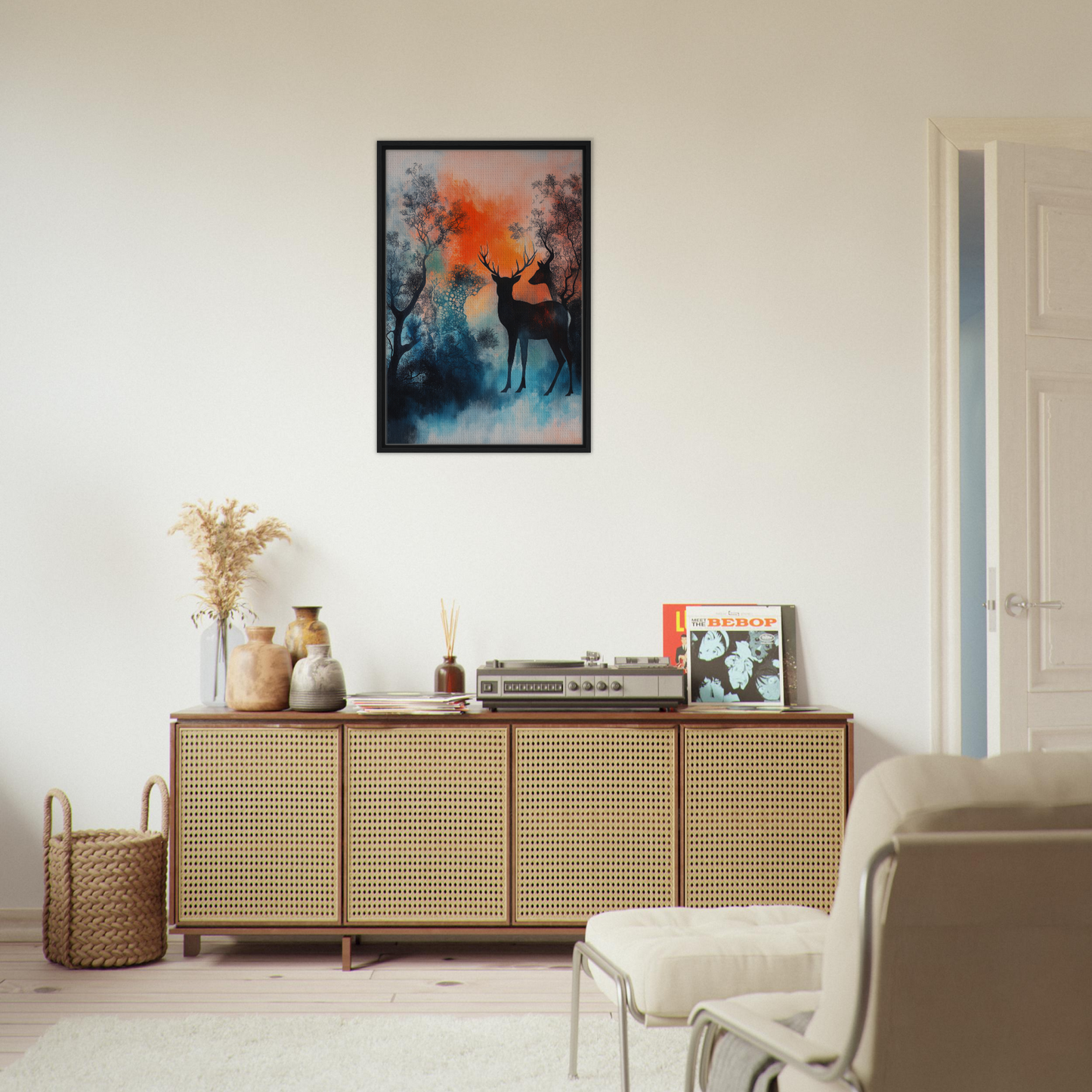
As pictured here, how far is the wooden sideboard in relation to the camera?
9.96 feet

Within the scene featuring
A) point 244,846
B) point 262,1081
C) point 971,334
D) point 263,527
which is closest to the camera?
point 262,1081

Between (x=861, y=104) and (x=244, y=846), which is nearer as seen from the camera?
(x=244, y=846)

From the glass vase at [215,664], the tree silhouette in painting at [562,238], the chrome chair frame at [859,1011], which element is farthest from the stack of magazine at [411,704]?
the chrome chair frame at [859,1011]

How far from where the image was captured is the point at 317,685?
123 inches

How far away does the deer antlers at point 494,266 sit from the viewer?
3.53 meters

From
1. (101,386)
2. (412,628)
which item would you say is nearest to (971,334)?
(412,628)

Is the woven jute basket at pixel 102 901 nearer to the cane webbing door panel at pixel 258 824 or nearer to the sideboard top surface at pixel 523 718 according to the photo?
the cane webbing door panel at pixel 258 824

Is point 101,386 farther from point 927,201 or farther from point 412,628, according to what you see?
point 927,201

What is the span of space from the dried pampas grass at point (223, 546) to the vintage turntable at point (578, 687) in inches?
34.3

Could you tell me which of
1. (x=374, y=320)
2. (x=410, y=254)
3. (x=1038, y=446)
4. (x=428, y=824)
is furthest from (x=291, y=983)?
(x=1038, y=446)

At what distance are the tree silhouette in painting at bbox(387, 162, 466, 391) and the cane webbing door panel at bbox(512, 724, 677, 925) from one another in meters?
1.36

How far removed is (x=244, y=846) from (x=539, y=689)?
0.99 meters

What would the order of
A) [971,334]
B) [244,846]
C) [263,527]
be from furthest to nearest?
[971,334] → [263,527] → [244,846]

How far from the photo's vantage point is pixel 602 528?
349 cm
